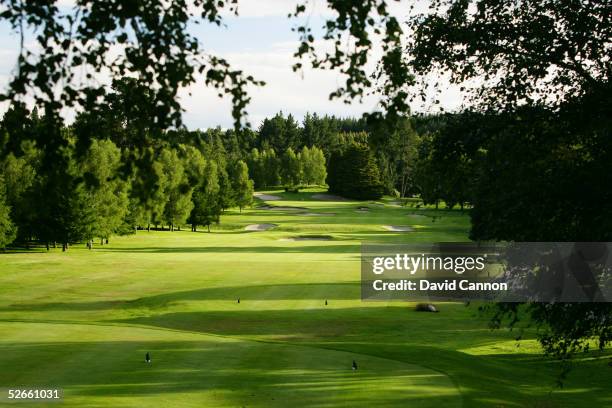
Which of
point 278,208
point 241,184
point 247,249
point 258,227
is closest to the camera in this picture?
point 247,249

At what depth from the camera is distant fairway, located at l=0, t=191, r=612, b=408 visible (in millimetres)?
14969

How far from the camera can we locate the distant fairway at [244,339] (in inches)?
589

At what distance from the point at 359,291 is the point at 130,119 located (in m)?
33.2

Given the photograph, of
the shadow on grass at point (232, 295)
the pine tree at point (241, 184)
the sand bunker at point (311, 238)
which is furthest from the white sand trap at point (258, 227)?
the shadow on grass at point (232, 295)

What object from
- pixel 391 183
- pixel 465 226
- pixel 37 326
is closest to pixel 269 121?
pixel 391 183

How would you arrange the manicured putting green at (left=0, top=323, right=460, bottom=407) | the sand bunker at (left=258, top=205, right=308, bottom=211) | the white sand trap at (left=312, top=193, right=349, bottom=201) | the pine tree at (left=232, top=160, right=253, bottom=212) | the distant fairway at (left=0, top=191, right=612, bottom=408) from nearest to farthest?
the manicured putting green at (left=0, top=323, right=460, bottom=407) < the distant fairway at (left=0, top=191, right=612, bottom=408) < the pine tree at (left=232, top=160, right=253, bottom=212) < the sand bunker at (left=258, top=205, right=308, bottom=211) < the white sand trap at (left=312, top=193, right=349, bottom=201)

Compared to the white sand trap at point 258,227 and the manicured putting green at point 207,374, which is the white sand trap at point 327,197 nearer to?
the white sand trap at point 258,227

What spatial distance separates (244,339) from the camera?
22328 millimetres

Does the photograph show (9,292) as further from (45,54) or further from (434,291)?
(45,54)

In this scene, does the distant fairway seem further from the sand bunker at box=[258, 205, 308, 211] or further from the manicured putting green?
the sand bunker at box=[258, 205, 308, 211]

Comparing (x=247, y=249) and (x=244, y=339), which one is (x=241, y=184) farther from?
(x=244, y=339)

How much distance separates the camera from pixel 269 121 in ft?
651

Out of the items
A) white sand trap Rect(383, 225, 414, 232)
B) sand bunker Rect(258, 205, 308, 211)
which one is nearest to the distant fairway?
white sand trap Rect(383, 225, 414, 232)

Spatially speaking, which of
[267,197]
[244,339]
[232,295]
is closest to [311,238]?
[232,295]
